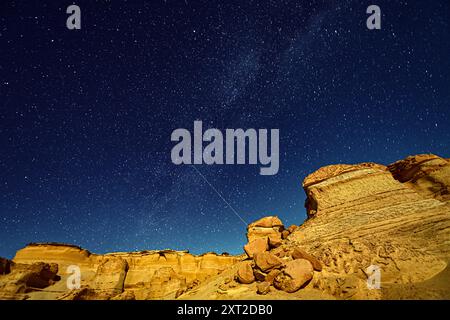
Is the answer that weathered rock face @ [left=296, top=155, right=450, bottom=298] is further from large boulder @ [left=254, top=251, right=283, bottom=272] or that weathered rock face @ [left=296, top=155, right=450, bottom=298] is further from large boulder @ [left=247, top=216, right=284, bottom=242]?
large boulder @ [left=247, top=216, right=284, bottom=242]

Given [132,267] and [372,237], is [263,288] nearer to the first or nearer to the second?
[372,237]

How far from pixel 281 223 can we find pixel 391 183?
13.2 metres

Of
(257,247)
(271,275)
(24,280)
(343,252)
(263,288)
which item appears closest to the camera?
(263,288)

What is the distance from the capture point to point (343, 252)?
18.0 meters

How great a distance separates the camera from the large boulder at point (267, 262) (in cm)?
1689

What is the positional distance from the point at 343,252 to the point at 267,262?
5.58 m

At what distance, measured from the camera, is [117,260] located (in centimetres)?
4578

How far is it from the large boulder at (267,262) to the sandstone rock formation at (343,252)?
0.07m

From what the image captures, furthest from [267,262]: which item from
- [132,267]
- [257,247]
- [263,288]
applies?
[132,267]

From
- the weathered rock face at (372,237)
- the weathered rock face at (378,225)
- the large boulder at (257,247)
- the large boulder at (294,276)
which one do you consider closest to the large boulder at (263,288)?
the weathered rock face at (372,237)

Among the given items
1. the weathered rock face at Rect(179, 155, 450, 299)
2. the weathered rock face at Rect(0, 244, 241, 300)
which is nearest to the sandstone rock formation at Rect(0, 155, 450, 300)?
the weathered rock face at Rect(179, 155, 450, 299)
